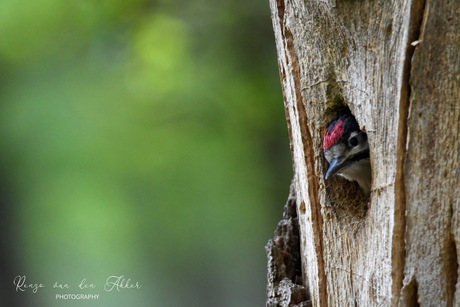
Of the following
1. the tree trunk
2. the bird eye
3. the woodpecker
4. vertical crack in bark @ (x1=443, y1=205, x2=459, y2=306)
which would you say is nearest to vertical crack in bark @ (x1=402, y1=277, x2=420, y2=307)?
the tree trunk

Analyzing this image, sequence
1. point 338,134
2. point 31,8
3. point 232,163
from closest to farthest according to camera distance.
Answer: point 338,134 < point 31,8 < point 232,163

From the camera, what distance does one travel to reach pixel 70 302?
6.91 m

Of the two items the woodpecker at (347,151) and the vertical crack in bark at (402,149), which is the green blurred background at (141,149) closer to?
the woodpecker at (347,151)

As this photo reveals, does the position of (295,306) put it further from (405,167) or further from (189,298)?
(189,298)

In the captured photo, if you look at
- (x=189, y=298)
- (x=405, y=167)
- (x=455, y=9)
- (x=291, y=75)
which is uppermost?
(x=455, y=9)

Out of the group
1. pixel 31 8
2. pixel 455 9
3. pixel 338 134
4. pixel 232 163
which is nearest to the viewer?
pixel 455 9

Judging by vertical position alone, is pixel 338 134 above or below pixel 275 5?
below

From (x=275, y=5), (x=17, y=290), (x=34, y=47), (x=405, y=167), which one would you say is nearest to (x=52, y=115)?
(x=34, y=47)

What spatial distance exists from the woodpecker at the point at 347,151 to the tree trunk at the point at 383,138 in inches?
1.7

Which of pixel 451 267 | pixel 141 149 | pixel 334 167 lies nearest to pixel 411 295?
pixel 451 267

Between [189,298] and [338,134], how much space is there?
4267 mm

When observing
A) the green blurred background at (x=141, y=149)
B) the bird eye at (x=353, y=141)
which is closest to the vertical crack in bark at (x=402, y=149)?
the bird eye at (x=353, y=141)

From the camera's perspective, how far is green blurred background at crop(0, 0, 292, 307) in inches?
250

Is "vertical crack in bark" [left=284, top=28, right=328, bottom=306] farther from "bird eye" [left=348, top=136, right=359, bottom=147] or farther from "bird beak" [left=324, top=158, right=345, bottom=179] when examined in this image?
"bird eye" [left=348, top=136, right=359, bottom=147]
